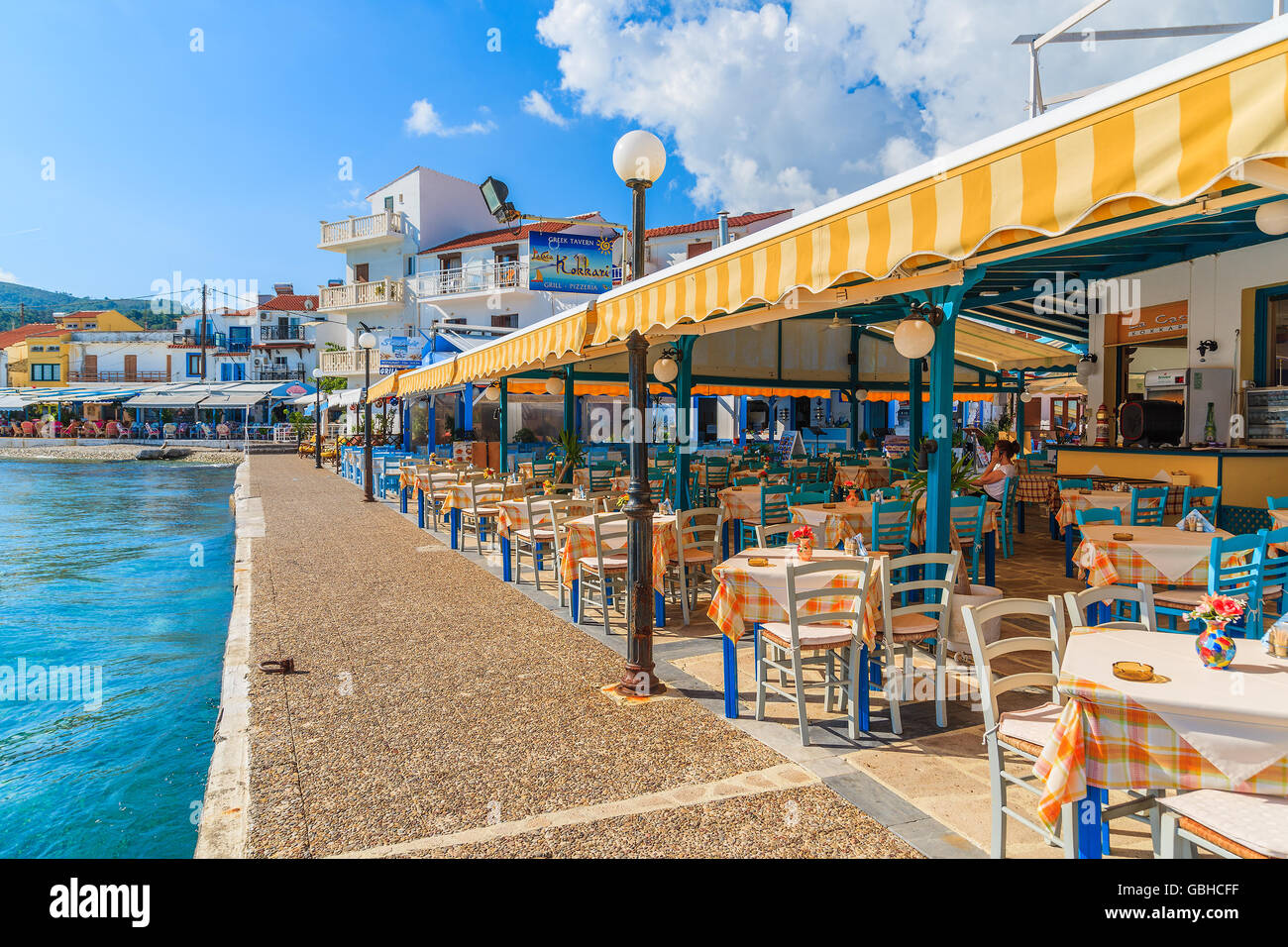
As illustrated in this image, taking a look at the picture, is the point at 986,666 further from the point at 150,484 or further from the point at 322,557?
the point at 150,484

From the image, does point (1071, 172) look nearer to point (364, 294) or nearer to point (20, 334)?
point (364, 294)

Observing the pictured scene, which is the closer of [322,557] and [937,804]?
[937,804]

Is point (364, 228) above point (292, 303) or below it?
below

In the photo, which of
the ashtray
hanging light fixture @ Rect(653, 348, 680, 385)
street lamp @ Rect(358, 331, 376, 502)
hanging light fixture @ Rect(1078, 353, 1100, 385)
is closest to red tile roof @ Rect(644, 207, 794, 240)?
street lamp @ Rect(358, 331, 376, 502)

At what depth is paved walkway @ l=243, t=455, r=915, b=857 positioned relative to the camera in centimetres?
306

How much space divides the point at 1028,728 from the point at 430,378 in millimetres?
11292

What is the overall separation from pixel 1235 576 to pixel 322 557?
30.9 feet

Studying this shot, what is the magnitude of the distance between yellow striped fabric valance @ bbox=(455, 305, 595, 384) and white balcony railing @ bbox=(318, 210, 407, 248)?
1239 inches

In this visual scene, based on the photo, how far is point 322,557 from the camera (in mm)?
9875

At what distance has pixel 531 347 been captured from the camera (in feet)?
25.2

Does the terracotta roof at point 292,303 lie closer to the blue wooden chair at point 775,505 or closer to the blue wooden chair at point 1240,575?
the blue wooden chair at point 775,505

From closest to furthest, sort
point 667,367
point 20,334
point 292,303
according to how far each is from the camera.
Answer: point 667,367
point 292,303
point 20,334

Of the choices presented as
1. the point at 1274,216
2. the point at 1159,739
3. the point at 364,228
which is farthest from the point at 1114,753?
the point at 364,228

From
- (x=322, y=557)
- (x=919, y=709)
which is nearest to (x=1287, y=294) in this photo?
(x=919, y=709)
